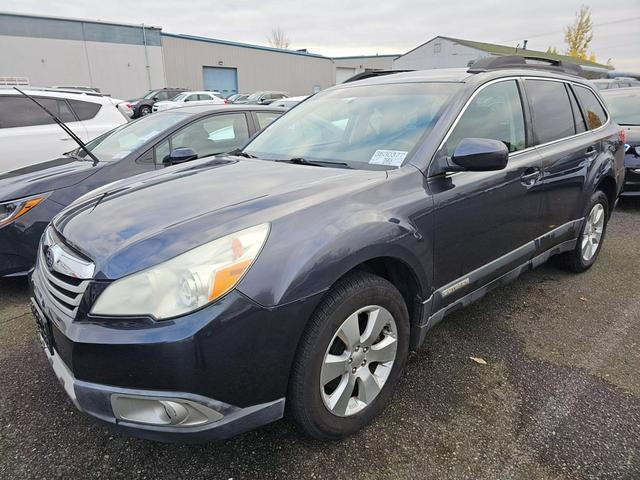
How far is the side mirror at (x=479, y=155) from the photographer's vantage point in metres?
2.15

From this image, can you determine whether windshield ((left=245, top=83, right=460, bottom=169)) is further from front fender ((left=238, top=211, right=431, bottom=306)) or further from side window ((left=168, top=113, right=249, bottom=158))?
side window ((left=168, top=113, right=249, bottom=158))

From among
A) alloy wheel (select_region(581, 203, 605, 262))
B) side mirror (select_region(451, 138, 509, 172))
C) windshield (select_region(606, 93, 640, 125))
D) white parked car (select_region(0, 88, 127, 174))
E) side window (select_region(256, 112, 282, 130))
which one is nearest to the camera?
side mirror (select_region(451, 138, 509, 172))

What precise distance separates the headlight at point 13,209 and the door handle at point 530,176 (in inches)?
143

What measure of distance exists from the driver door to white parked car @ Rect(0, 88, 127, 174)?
215 inches

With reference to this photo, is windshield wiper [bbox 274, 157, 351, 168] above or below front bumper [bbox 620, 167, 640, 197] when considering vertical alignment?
above

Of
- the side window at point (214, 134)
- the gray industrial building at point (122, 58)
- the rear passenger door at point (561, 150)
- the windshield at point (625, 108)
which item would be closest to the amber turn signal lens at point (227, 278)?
the rear passenger door at point (561, 150)

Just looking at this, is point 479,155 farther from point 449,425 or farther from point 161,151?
point 161,151

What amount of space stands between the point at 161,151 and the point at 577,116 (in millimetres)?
3656

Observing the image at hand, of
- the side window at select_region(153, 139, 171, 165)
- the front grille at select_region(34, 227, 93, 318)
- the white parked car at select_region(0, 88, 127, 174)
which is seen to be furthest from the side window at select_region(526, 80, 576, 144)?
the white parked car at select_region(0, 88, 127, 174)

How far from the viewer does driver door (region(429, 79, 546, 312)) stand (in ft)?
7.69

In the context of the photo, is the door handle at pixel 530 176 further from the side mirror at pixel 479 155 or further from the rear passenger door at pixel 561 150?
the side mirror at pixel 479 155

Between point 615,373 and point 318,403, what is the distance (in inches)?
73.1

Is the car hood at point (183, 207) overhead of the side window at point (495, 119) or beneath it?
beneath

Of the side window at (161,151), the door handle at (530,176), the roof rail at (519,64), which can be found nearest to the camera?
the door handle at (530,176)
